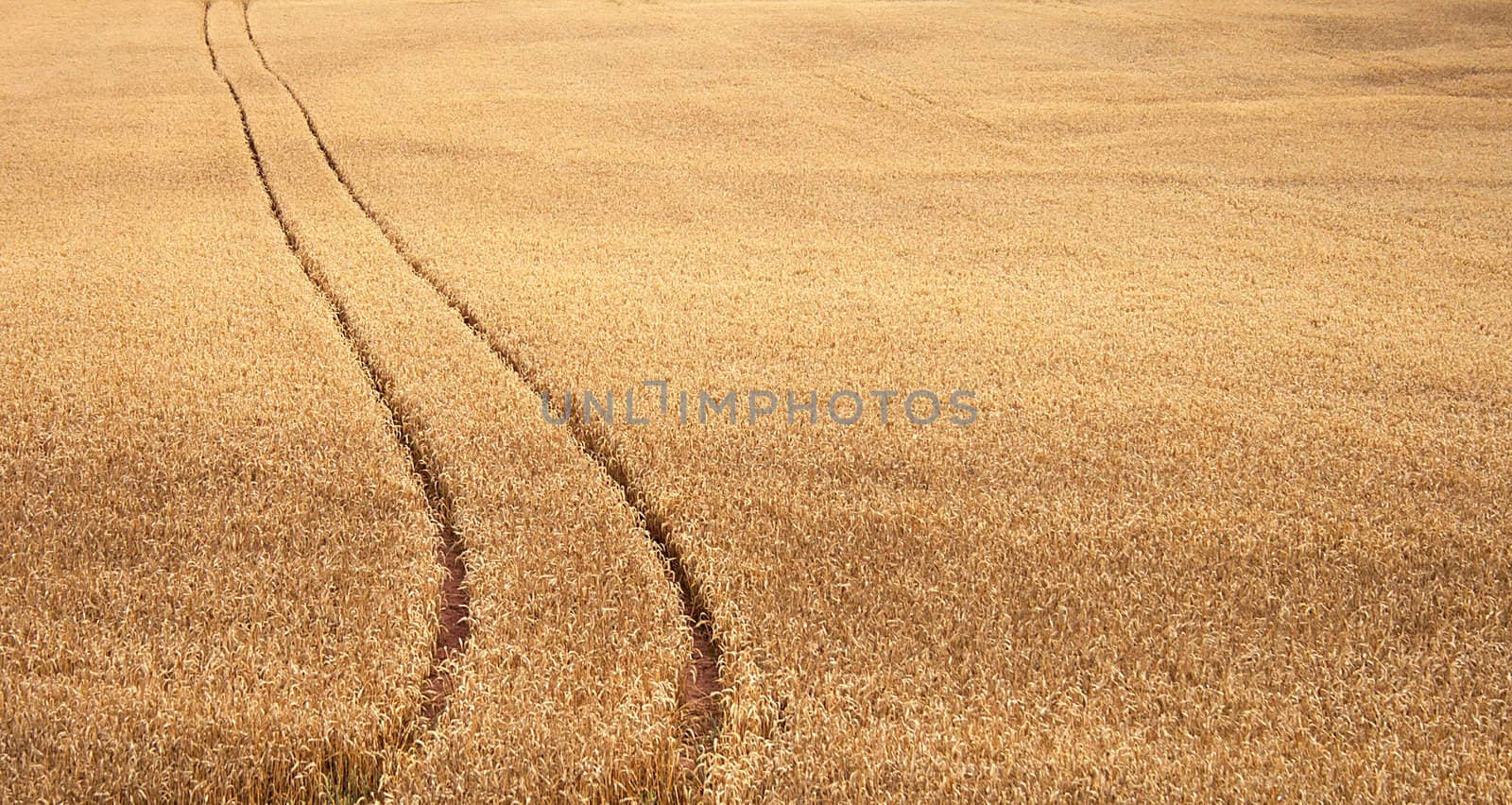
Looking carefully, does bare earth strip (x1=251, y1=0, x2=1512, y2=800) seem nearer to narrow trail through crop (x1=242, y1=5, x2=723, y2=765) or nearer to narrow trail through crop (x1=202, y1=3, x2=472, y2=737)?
narrow trail through crop (x1=242, y1=5, x2=723, y2=765)

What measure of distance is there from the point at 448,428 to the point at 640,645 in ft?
9.59

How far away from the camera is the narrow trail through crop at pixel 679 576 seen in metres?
4.30

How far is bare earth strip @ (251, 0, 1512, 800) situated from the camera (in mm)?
4145

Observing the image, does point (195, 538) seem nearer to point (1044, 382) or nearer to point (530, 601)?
point (530, 601)

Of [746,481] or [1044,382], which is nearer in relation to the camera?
[746,481]

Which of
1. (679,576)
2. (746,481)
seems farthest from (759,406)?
(679,576)

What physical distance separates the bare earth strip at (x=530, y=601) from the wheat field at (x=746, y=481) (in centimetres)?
2

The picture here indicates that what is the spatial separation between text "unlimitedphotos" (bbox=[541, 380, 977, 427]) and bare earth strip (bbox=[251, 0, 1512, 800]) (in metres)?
0.23

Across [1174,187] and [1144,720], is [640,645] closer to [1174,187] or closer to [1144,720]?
[1144,720]

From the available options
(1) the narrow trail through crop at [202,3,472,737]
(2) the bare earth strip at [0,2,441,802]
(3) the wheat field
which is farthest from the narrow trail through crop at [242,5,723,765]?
(2) the bare earth strip at [0,2,441,802]

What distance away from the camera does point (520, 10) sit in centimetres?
3228

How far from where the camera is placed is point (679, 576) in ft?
17.7

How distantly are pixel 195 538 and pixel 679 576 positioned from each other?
7.91ft

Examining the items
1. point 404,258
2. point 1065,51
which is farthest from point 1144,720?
point 1065,51
